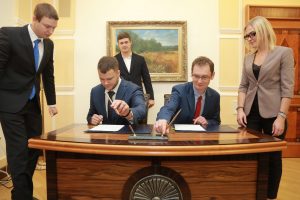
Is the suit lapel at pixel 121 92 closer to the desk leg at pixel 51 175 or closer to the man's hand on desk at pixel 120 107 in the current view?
the man's hand on desk at pixel 120 107

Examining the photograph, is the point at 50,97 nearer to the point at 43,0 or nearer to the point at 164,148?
the point at 164,148

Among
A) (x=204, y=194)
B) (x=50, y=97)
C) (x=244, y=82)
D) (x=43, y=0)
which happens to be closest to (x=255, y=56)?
(x=244, y=82)

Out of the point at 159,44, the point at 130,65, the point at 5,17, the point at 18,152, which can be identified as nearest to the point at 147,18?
the point at 159,44

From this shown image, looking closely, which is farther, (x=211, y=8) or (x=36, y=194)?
(x=211, y=8)

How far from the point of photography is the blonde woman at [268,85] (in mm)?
2152

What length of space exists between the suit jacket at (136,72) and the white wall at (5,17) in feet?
4.07

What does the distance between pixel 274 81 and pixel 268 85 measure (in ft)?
0.15

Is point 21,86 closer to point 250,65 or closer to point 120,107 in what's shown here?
point 120,107

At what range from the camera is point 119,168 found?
1.44 meters

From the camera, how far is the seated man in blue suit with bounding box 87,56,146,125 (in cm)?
209

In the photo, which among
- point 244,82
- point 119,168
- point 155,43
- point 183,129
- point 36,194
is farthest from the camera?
point 155,43

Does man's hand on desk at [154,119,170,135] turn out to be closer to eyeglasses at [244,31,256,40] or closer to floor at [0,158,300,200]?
eyeglasses at [244,31,256,40]

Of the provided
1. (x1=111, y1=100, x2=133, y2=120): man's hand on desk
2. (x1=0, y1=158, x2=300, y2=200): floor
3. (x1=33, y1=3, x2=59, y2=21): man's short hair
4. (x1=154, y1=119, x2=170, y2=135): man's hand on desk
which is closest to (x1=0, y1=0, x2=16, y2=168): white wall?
(x1=0, y1=158, x2=300, y2=200): floor

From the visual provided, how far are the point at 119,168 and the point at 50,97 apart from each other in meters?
1.46
